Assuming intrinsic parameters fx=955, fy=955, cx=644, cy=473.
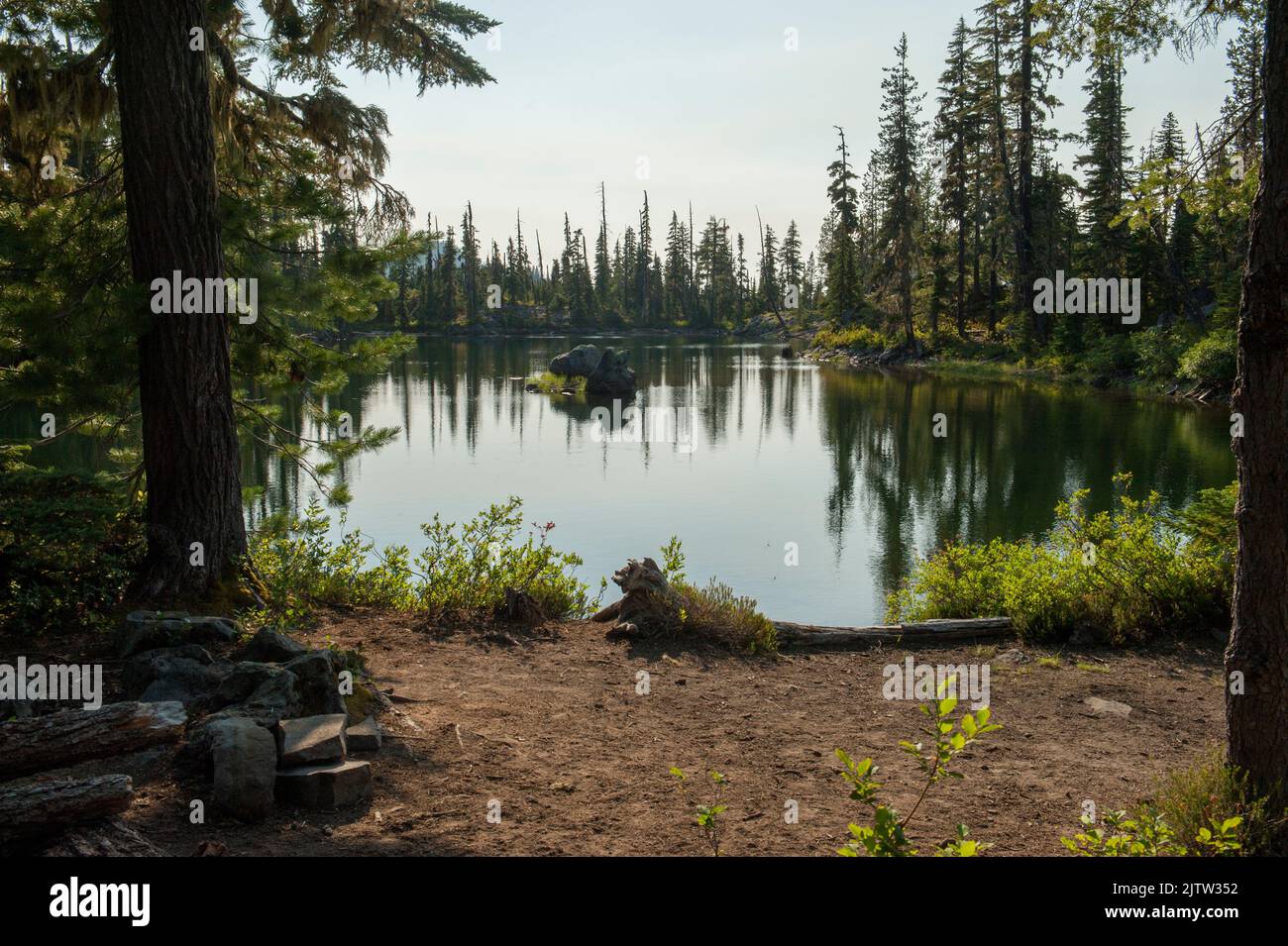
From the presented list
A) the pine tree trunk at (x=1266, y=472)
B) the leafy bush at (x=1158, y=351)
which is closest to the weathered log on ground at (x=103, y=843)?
the pine tree trunk at (x=1266, y=472)

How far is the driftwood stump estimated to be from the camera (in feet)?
28.3

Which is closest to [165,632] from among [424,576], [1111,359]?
[424,576]

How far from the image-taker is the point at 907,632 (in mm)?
8766

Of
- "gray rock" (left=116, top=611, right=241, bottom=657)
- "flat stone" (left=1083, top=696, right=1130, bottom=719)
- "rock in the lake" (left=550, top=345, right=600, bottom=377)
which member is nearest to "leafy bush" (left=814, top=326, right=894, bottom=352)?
"rock in the lake" (left=550, top=345, right=600, bottom=377)

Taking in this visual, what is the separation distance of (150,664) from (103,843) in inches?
95.1

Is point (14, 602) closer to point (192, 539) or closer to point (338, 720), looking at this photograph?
point (192, 539)

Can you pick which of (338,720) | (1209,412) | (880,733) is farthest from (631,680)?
(1209,412)

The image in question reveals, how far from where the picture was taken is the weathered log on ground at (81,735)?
13.1ft

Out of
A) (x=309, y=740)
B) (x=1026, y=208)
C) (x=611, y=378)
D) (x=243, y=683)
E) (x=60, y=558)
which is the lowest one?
(x=309, y=740)

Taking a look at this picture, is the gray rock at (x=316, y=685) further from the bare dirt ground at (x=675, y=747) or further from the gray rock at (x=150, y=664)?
the gray rock at (x=150, y=664)

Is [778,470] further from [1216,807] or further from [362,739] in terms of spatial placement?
[1216,807]

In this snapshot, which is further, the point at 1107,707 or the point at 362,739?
the point at 1107,707
